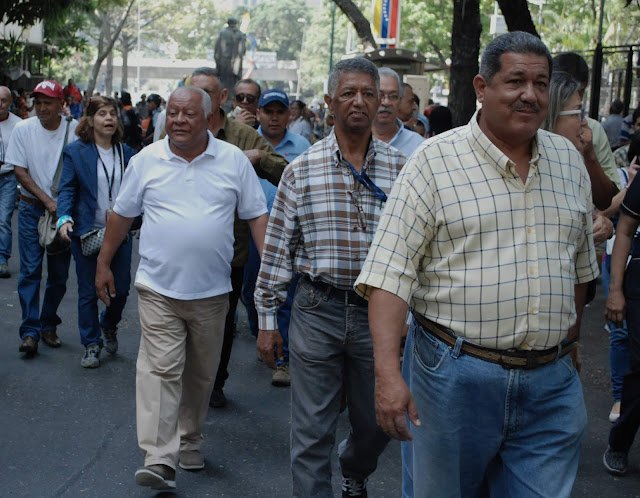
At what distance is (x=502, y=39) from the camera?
3.19 meters

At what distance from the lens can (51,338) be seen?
789cm

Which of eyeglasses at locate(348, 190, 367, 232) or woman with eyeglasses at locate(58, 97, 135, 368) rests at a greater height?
eyeglasses at locate(348, 190, 367, 232)

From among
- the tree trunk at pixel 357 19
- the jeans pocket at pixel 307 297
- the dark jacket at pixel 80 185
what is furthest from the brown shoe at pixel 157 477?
the tree trunk at pixel 357 19

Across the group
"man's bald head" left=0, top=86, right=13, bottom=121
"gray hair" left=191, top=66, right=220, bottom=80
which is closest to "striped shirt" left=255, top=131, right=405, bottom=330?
"gray hair" left=191, top=66, right=220, bottom=80

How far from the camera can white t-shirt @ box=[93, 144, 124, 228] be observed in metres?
7.21

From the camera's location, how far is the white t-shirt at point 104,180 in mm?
7211

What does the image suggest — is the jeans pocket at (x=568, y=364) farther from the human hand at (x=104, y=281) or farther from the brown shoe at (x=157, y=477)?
the human hand at (x=104, y=281)

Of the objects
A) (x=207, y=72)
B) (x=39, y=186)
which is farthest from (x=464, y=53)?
(x=39, y=186)

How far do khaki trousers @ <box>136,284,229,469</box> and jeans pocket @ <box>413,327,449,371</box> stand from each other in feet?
6.59

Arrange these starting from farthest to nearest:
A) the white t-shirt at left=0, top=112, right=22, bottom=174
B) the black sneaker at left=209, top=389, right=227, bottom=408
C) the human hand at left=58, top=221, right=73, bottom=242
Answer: the white t-shirt at left=0, top=112, right=22, bottom=174 → the human hand at left=58, top=221, right=73, bottom=242 → the black sneaker at left=209, top=389, right=227, bottom=408

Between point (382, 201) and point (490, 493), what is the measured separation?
1.46 metres

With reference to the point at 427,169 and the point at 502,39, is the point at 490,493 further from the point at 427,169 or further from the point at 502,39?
the point at 502,39

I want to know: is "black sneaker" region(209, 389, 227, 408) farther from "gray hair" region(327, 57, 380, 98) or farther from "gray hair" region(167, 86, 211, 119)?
"gray hair" region(327, 57, 380, 98)

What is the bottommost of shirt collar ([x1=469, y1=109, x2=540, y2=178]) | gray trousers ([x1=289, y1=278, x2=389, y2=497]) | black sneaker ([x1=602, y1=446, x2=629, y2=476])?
black sneaker ([x1=602, y1=446, x2=629, y2=476])
